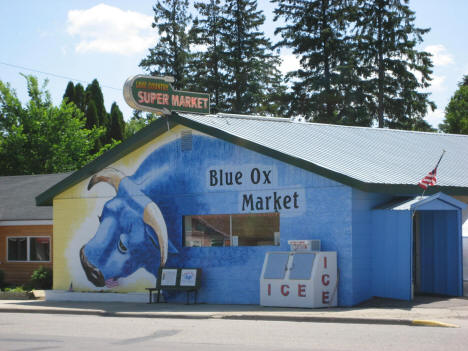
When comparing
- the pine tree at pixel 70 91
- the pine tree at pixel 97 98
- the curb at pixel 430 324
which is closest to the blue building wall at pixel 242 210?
the curb at pixel 430 324

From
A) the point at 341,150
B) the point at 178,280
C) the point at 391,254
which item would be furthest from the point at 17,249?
the point at 391,254

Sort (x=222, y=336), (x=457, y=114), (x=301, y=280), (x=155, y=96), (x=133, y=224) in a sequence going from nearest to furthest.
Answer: (x=222, y=336)
(x=301, y=280)
(x=155, y=96)
(x=133, y=224)
(x=457, y=114)

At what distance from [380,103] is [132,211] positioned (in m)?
24.7

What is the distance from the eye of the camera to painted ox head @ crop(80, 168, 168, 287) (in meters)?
22.5

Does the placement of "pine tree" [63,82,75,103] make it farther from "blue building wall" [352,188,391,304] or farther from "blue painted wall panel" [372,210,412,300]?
"blue painted wall panel" [372,210,412,300]

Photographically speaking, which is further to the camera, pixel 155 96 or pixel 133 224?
pixel 133 224

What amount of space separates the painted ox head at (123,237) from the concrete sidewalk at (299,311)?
1.69 meters

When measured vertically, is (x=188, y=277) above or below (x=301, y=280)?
below

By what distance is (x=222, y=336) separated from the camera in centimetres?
1296

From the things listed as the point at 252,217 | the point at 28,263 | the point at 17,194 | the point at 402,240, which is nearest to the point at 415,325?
the point at 402,240

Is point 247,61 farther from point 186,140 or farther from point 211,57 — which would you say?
point 186,140

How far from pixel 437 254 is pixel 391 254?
285cm

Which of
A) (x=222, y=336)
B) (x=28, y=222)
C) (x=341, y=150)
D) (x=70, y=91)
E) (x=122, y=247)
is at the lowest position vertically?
(x=222, y=336)

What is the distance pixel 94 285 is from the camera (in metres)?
23.9
